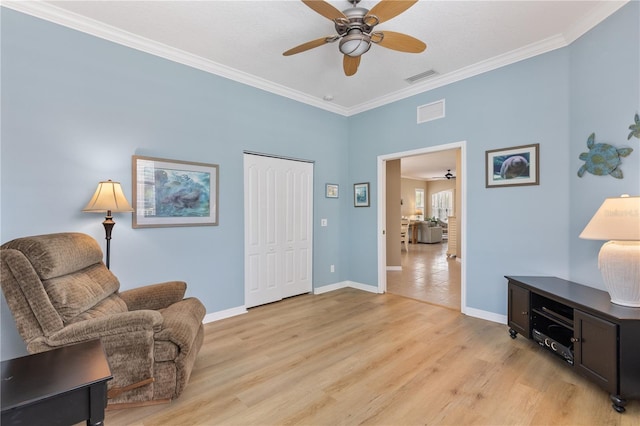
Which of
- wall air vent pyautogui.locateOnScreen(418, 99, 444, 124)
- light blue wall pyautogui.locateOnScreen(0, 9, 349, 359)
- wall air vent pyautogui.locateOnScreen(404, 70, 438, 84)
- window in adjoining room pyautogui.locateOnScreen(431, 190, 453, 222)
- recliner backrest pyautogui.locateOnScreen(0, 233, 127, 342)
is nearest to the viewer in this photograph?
recliner backrest pyautogui.locateOnScreen(0, 233, 127, 342)

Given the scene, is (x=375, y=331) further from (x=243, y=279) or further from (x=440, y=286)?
(x=440, y=286)

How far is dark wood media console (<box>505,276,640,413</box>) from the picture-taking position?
188cm

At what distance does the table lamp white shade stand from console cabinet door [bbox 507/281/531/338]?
3681 millimetres

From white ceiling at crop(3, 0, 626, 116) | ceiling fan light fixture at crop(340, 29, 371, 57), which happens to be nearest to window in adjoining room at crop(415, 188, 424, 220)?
white ceiling at crop(3, 0, 626, 116)

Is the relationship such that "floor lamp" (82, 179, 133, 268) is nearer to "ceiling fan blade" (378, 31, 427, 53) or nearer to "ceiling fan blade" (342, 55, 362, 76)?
"ceiling fan blade" (342, 55, 362, 76)

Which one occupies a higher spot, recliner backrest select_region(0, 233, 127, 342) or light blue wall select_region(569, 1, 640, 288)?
light blue wall select_region(569, 1, 640, 288)

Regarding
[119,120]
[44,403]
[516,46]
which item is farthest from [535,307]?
[119,120]

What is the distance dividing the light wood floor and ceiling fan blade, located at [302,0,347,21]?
8.81 ft

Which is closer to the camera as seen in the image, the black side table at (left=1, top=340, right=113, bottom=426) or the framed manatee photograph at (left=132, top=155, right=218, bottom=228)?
the black side table at (left=1, top=340, right=113, bottom=426)

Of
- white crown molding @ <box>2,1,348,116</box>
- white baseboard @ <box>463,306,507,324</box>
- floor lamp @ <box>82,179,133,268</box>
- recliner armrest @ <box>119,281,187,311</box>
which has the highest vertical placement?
white crown molding @ <box>2,1,348,116</box>

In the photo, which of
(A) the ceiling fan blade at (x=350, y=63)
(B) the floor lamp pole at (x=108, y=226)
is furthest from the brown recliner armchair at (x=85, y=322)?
(A) the ceiling fan blade at (x=350, y=63)

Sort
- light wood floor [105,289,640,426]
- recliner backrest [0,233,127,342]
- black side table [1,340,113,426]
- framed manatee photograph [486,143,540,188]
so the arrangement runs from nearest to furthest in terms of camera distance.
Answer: black side table [1,340,113,426], recliner backrest [0,233,127,342], light wood floor [105,289,640,426], framed manatee photograph [486,143,540,188]

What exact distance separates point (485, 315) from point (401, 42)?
3085 millimetres

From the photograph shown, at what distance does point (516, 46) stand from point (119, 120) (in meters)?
4.08
